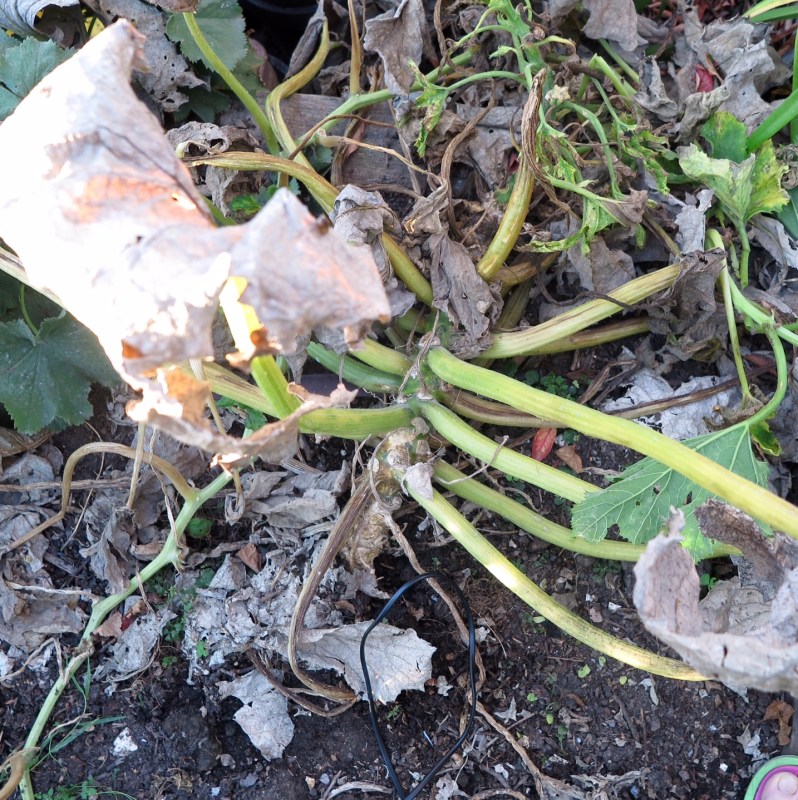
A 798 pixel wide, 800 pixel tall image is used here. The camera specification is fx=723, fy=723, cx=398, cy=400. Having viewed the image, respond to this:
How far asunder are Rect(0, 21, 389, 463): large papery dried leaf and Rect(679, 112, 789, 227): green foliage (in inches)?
37.5

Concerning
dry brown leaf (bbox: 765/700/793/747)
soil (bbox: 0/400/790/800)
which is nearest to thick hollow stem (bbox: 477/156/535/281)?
soil (bbox: 0/400/790/800)

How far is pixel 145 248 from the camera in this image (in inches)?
34.6

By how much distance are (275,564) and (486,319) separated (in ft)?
2.51

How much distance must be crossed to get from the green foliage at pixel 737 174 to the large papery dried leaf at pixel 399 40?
646 millimetres

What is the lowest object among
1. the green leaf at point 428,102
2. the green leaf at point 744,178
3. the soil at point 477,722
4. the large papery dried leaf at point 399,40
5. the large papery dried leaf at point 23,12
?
the soil at point 477,722

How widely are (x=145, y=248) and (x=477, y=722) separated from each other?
1293mm

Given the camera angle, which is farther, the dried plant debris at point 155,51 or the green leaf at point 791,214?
the dried plant debris at point 155,51

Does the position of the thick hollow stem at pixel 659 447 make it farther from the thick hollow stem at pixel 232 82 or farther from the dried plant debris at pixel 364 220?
the thick hollow stem at pixel 232 82

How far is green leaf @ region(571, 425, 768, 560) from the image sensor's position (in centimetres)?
137

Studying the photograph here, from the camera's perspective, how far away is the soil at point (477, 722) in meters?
1.61

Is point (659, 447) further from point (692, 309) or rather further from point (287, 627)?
point (287, 627)

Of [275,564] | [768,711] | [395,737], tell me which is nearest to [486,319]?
[275,564]

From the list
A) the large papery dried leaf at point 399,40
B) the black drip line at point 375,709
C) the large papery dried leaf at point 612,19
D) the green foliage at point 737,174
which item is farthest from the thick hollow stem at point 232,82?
the black drip line at point 375,709

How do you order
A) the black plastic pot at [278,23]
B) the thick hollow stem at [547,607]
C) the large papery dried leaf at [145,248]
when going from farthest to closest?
the black plastic pot at [278,23]
the thick hollow stem at [547,607]
the large papery dried leaf at [145,248]
